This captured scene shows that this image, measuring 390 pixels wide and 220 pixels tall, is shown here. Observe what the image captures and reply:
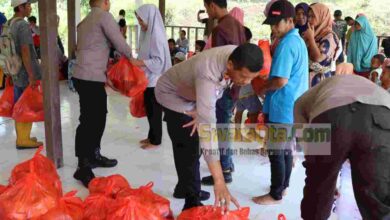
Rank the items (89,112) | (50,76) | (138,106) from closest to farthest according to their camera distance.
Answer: (89,112), (50,76), (138,106)

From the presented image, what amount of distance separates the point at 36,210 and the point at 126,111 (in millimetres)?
3150

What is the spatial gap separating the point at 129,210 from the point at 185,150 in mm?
554

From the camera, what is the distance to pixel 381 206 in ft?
5.28

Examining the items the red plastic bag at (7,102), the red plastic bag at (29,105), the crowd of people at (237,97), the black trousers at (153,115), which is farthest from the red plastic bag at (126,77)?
the red plastic bag at (7,102)

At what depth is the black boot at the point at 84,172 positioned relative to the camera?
2920 mm

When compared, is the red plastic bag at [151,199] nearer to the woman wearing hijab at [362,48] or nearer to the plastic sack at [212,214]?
the plastic sack at [212,214]

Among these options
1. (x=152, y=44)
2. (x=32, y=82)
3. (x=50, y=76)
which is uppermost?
(x=152, y=44)

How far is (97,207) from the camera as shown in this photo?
7.07 feet

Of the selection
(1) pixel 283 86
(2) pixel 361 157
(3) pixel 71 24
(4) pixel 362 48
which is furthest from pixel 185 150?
(3) pixel 71 24

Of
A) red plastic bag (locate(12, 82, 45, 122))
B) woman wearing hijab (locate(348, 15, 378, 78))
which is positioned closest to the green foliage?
woman wearing hijab (locate(348, 15, 378, 78))

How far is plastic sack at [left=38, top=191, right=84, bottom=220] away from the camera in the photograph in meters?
2.03

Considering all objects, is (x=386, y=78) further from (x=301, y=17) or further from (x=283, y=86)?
(x=301, y=17)

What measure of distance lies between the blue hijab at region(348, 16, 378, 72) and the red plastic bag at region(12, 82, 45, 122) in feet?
14.3

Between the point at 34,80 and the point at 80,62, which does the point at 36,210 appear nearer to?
the point at 80,62
